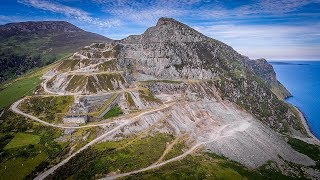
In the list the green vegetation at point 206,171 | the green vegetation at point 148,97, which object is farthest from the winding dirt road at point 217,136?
the green vegetation at point 148,97

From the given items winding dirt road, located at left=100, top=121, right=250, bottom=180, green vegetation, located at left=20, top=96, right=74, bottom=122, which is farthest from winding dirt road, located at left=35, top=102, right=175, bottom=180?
green vegetation, located at left=20, top=96, right=74, bottom=122

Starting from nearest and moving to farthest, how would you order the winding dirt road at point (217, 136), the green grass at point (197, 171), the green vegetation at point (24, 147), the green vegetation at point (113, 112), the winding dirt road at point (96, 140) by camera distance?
the winding dirt road at point (96, 140)
the green grass at point (197, 171)
the green vegetation at point (24, 147)
the winding dirt road at point (217, 136)
the green vegetation at point (113, 112)

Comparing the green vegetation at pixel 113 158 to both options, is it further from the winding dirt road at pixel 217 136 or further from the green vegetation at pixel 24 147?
the green vegetation at pixel 24 147

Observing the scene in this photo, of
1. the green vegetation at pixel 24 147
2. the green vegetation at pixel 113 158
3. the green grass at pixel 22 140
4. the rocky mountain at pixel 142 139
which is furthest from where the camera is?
the green grass at pixel 22 140

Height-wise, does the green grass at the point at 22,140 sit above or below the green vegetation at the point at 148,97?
below

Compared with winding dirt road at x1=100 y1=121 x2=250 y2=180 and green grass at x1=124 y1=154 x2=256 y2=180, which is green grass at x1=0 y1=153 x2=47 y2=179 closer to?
winding dirt road at x1=100 y1=121 x2=250 y2=180

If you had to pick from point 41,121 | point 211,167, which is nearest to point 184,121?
point 211,167

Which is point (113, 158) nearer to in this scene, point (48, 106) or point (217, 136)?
point (48, 106)
